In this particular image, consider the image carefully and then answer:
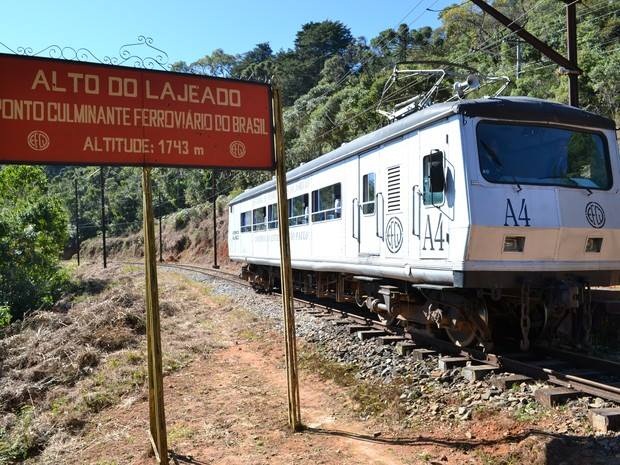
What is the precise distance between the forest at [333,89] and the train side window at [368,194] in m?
2.24

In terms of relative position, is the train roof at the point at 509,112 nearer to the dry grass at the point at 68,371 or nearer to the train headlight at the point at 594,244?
the train headlight at the point at 594,244

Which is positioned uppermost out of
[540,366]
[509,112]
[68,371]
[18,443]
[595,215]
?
[509,112]

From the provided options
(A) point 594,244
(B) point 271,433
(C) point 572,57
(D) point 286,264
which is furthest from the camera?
(C) point 572,57

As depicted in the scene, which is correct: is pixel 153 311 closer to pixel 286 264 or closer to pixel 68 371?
pixel 286 264

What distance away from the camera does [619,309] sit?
27.3 ft

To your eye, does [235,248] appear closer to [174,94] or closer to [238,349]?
[238,349]

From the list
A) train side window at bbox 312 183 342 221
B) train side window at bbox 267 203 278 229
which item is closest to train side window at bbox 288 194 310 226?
train side window at bbox 312 183 342 221

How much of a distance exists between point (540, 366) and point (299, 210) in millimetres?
7517

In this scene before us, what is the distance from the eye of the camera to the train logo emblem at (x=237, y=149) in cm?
497

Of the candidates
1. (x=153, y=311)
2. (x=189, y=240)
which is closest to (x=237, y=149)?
(x=153, y=311)

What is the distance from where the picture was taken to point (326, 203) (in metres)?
11.4

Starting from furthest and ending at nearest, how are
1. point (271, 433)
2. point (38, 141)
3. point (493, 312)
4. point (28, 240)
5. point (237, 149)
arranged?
point (28, 240)
point (493, 312)
point (271, 433)
point (237, 149)
point (38, 141)

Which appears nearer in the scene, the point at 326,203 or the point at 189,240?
the point at 326,203

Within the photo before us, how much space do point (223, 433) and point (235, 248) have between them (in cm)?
1640
